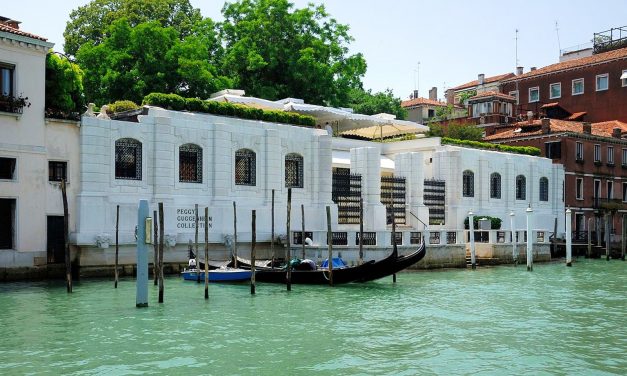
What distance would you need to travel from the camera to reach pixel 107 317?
563 inches

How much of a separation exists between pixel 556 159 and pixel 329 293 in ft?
80.1

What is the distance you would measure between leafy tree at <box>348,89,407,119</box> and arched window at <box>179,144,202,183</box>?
2448 centimetres

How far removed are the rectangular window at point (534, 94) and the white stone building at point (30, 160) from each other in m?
36.6

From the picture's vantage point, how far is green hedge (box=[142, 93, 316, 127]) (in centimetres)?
2359

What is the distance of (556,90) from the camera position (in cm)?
4884

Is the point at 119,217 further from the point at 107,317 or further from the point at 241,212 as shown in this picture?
the point at 107,317

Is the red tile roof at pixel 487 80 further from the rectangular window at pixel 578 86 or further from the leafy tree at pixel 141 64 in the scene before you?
the leafy tree at pixel 141 64

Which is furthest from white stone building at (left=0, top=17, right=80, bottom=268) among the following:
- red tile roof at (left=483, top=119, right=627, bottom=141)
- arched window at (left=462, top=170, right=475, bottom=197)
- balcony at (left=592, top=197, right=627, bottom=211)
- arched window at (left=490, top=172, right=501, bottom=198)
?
balcony at (left=592, top=197, right=627, bottom=211)

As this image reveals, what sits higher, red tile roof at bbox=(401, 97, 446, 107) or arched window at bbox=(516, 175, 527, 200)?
red tile roof at bbox=(401, 97, 446, 107)

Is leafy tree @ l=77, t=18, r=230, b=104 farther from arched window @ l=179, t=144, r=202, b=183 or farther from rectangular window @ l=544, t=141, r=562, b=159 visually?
rectangular window @ l=544, t=141, r=562, b=159

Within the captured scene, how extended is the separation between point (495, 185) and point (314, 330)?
889 inches

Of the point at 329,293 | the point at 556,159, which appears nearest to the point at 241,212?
the point at 329,293

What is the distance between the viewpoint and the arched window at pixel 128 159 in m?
22.3

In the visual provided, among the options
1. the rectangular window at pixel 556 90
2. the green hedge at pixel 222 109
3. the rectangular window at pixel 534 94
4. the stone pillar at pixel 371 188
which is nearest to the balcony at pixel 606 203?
the rectangular window at pixel 556 90
